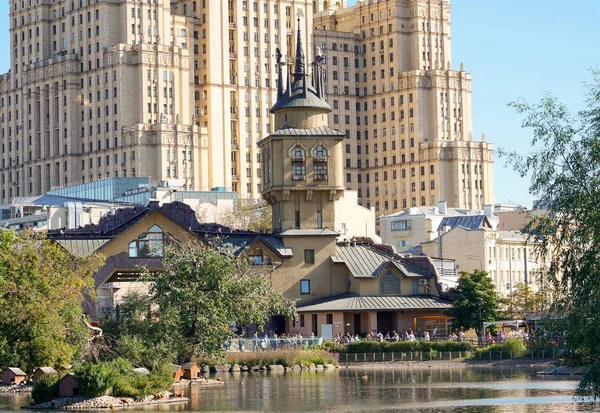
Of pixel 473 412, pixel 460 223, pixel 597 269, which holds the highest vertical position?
pixel 460 223

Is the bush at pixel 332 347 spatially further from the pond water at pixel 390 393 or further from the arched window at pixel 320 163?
the arched window at pixel 320 163

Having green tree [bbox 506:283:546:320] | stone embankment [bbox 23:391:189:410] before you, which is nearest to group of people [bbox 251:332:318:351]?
green tree [bbox 506:283:546:320]

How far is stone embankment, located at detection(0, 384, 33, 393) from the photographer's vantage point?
286 feet

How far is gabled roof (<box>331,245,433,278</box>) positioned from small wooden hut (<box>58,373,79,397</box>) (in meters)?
59.5

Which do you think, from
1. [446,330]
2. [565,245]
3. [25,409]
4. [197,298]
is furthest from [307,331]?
[565,245]

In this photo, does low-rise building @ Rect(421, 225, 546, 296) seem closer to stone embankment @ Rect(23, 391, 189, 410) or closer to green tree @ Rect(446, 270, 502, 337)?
green tree @ Rect(446, 270, 502, 337)

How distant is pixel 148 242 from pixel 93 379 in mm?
49596

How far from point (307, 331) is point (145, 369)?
165 ft

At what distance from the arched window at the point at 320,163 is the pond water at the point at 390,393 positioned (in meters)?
33.9

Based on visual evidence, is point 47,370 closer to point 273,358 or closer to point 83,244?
point 273,358

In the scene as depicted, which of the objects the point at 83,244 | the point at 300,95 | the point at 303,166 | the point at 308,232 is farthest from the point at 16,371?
the point at 300,95

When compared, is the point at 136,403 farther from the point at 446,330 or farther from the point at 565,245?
the point at 446,330

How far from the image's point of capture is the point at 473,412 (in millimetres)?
70438

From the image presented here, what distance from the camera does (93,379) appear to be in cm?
7725
